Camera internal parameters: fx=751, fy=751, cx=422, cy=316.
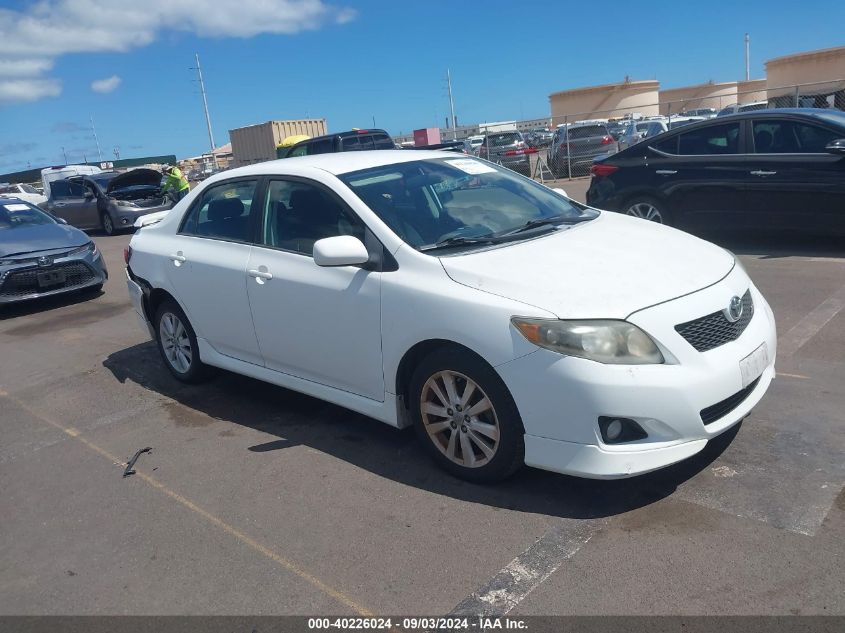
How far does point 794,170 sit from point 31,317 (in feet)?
29.6

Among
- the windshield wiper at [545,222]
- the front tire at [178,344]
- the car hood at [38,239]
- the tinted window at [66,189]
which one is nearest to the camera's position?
the windshield wiper at [545,222]

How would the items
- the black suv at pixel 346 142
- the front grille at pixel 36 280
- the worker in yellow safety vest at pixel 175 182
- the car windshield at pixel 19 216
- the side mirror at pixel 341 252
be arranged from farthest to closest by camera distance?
the black suv at pixel 346 142 < the worker in yellow safety vest at pixel 175 182 < the car windshield at pixel 19 216 < the front grille at pixel 36 280 < the side mirror at pixel 341 252

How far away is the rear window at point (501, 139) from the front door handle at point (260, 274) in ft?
64.2

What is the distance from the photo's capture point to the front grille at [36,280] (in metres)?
9.11

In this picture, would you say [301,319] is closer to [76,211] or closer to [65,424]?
[65,424]

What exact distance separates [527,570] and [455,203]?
222cm

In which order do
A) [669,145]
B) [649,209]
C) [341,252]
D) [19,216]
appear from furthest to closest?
[19,216] < [649,209] < [669,145] < [341,252]

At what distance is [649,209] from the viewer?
9000 millimetres

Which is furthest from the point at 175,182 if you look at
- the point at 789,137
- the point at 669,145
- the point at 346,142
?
the point at 789,137

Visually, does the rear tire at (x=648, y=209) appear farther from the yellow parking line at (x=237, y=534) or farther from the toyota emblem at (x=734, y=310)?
the yellow parking line at (x=237, y=534)

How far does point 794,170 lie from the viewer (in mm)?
7898

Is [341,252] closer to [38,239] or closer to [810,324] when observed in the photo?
[810,324]

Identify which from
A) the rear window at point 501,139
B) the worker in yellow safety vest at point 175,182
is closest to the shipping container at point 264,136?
the rear window at point 501,139

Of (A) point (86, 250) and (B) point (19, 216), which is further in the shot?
(B) point (19, 216)
